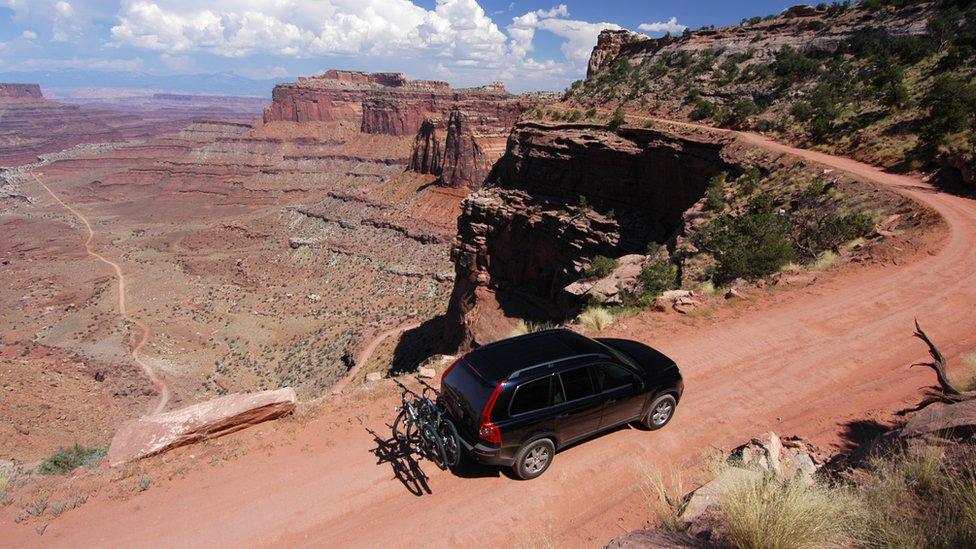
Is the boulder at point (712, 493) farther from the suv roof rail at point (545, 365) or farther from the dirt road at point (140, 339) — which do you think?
the dirt road at point (140, 339)

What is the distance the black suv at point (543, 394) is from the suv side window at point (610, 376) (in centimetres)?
1

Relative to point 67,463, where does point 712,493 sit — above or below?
above

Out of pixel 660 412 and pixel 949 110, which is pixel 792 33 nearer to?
pixel 949 110

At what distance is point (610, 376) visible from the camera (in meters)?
6.94

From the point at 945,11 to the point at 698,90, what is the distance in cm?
1268

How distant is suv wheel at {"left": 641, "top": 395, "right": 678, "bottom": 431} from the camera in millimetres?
7455

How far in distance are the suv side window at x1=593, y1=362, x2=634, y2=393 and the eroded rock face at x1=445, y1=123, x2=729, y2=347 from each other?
1382cm

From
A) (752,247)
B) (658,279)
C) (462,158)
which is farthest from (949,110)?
(462,158)

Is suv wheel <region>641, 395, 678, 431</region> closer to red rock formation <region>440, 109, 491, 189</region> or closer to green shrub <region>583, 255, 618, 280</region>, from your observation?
green shrub <region>583, 255, 618, 280</region>

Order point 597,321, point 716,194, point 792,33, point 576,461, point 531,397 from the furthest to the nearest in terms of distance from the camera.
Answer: point 792,33
point 716,194
point 597,321
point 576,461
point 531,397

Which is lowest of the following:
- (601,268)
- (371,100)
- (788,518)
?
(601,268)

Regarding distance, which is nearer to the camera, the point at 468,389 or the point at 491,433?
the point at 491,433

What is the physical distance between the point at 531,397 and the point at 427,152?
72.5m

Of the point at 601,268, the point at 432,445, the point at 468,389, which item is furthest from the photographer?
the point at 601,268
